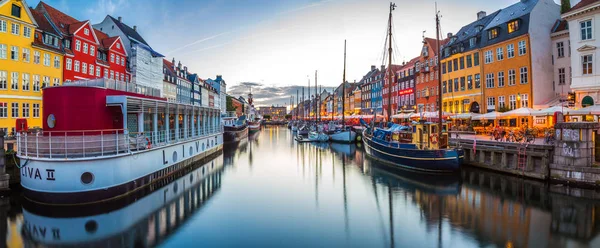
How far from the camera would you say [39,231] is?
40.4 ft

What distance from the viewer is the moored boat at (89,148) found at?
1439 centimetres

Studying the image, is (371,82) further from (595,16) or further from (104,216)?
(104,216)

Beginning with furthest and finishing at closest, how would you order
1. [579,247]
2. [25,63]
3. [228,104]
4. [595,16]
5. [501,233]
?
[228,104]
[25,63]
[595,16]
[501,233]
[579,247]

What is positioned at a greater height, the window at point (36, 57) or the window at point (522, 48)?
the window at point (522, 48)

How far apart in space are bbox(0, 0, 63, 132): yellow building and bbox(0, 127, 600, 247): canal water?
16.4 m

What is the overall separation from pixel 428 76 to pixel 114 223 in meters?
49.0

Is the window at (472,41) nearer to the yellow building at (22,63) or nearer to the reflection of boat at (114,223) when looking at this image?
the reflection of boat at (114,223)

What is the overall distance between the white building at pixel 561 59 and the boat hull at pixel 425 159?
16.0 m

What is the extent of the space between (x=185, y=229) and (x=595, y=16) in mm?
30394

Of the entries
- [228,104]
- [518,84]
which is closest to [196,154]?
[518,84]

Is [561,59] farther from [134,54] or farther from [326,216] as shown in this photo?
[134,54]

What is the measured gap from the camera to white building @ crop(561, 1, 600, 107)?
23.8m

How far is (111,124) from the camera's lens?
711 inches

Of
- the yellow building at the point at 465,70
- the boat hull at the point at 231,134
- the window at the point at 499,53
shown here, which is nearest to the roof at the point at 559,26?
the window at the point at 499,53
